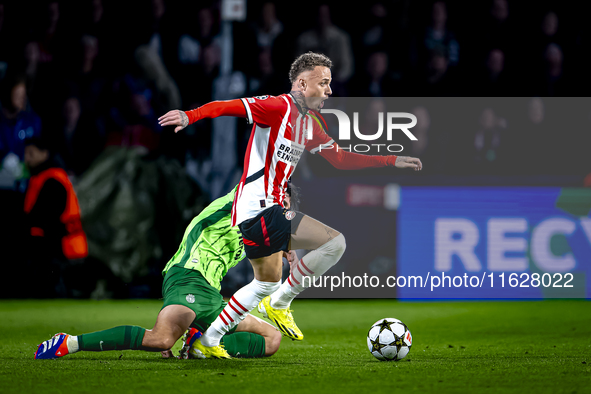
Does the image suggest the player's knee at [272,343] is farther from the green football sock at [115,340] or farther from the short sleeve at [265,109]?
the short sleeve at [265,109]

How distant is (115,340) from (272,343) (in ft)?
3.41

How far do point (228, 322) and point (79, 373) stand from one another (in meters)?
0.90

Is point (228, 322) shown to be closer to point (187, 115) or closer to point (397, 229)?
point (187, 115)

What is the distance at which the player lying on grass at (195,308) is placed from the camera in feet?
13.8

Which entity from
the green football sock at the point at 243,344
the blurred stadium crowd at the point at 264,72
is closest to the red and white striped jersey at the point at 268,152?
the green football sock at the point at 243,344

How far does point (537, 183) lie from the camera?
8.04 metres

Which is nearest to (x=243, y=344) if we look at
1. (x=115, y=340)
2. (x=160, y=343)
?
(x=160, y=343)

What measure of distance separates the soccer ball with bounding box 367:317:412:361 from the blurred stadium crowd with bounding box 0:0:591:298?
404 centimetres

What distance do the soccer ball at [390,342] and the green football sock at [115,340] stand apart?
1407 millimetres

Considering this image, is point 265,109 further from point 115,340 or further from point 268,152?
point 115,340

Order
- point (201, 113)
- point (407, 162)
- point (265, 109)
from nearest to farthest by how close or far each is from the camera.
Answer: point (201, 113), point (265, 109), point (407, 162)

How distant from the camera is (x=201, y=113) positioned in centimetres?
403

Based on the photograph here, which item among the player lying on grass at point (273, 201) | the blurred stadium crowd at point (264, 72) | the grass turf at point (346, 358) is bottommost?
the grass turf at point (346, 358)

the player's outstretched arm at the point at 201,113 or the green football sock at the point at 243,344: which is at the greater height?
the player's outstretched arm at the point at 201,113
